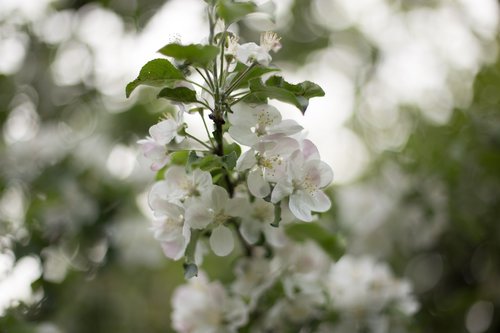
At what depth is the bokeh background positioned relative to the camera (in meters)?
1.71

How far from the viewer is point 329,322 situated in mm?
1341

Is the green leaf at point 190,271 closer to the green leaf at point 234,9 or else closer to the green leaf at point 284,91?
the green leaf at point 284,91

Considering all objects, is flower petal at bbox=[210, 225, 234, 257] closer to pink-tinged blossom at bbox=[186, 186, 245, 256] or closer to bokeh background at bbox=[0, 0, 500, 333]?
pink-tinged blossom at bbox=[186, 186, 245, 256]

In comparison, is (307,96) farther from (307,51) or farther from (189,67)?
(307,51)

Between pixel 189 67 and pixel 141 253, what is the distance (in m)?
1.20

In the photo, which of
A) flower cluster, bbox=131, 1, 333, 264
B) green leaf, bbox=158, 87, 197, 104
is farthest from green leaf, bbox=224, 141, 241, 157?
green leaf, bbox=158, 87, 197, 104

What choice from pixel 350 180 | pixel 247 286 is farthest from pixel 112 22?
pixel 247 286

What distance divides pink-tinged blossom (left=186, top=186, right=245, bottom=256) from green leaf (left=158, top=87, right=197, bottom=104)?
0.15m

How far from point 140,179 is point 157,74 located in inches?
42.6

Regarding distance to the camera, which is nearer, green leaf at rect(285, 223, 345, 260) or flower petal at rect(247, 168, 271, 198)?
flower petal at rect(247, 168, 271, 198)

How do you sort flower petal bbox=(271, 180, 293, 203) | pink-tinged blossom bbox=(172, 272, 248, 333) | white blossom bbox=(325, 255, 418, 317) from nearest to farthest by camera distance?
flower petal bbox=(271, 180, 293, 203) < pink-tinged blossom bbox=(172, 272, 248, 333) < white blossom bbox=(325, 255, 418, 317)

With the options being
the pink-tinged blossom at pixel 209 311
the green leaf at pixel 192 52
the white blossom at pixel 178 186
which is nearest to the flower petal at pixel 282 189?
the white blossom at pixel 178 186

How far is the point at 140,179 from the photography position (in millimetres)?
1922

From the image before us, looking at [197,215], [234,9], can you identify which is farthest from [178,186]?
[234,9]
